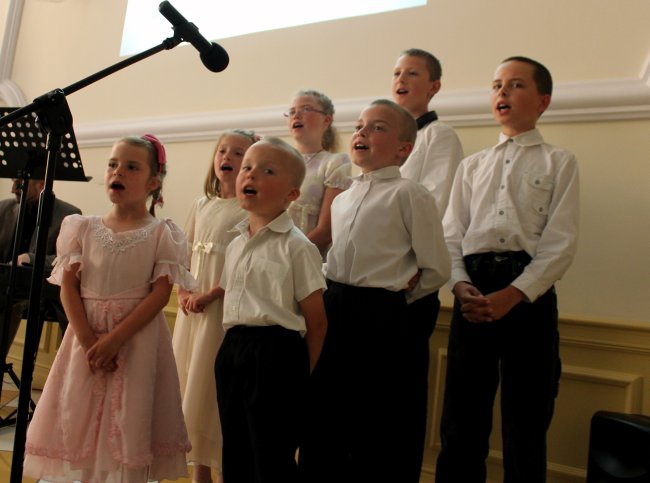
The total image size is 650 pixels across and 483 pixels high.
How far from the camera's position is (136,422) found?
1.74m

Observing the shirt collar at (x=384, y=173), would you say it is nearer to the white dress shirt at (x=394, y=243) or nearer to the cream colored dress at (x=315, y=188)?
the white dress shirt at (x=394, y=243)

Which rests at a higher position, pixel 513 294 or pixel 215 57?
pixel 215 57

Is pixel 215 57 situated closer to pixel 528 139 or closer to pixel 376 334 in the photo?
pixel 376 334

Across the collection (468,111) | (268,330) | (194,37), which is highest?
(468,111)

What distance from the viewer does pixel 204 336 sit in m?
2.04

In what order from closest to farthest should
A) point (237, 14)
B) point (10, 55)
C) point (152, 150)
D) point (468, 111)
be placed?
point (152, 150) < point (468, 111) < point (237, 14) < point (10, 55)

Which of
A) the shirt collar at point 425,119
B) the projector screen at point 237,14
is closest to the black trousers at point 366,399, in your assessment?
the shirt collar at point 425,119

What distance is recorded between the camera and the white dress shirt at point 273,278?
63.4 inches

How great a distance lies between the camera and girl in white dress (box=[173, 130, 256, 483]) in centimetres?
199

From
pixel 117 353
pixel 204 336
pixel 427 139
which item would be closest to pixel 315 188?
pixel 427 139

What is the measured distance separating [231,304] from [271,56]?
1.94m

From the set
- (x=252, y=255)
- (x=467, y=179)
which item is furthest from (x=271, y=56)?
(x=252, y=255)

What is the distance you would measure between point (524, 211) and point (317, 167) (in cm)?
75

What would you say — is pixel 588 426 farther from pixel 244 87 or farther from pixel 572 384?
pixel 244 87
